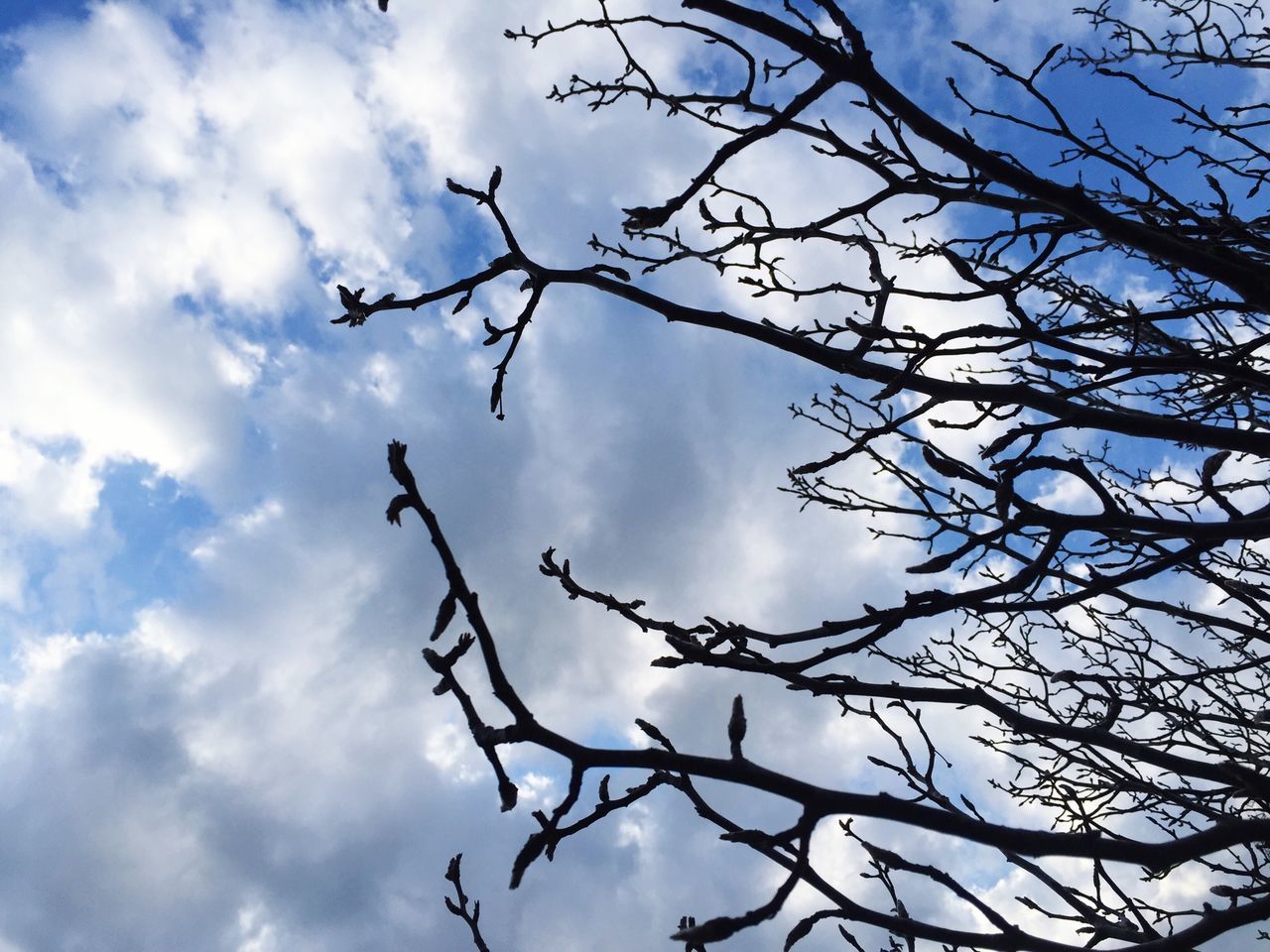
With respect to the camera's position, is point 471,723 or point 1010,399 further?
point 1010,399

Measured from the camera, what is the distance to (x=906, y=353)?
2.90 m

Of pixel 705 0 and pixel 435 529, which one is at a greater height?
pixel 705 0

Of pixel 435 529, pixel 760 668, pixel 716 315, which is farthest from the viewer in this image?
pixel 716 315

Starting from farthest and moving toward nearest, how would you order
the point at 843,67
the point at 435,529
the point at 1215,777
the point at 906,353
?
the point at 1215,777
the point at 906,353
the point at 843,67
the point at 435,529

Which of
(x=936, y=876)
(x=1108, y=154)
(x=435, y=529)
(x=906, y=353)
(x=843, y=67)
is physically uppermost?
(x=1108, y=154)

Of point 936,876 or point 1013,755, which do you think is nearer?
point 936,876

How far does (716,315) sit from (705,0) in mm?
888

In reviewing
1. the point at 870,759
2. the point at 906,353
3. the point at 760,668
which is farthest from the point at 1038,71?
the point at 870,759

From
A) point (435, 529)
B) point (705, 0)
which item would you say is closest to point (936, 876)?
point (435, 529)

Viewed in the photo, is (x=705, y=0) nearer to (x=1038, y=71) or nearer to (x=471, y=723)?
(x=1038, y=71)

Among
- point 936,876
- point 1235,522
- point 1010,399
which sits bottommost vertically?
point 936,876

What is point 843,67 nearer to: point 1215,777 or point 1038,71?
point 1038,71

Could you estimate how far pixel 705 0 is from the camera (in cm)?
214

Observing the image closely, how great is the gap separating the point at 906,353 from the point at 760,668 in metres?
1.21
